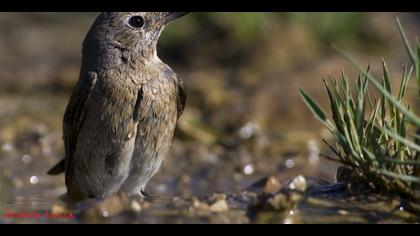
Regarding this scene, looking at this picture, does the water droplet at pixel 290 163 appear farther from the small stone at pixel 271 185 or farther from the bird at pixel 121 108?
the bird at pixel 121 108

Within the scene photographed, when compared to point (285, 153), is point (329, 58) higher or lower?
higher

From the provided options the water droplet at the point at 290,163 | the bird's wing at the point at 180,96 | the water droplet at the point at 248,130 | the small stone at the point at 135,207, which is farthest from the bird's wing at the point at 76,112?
the water droplet at the point at 248,130

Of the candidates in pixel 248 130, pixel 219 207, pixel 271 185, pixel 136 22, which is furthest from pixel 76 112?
pixel 248 130

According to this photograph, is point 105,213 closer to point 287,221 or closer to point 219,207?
point 219,207
